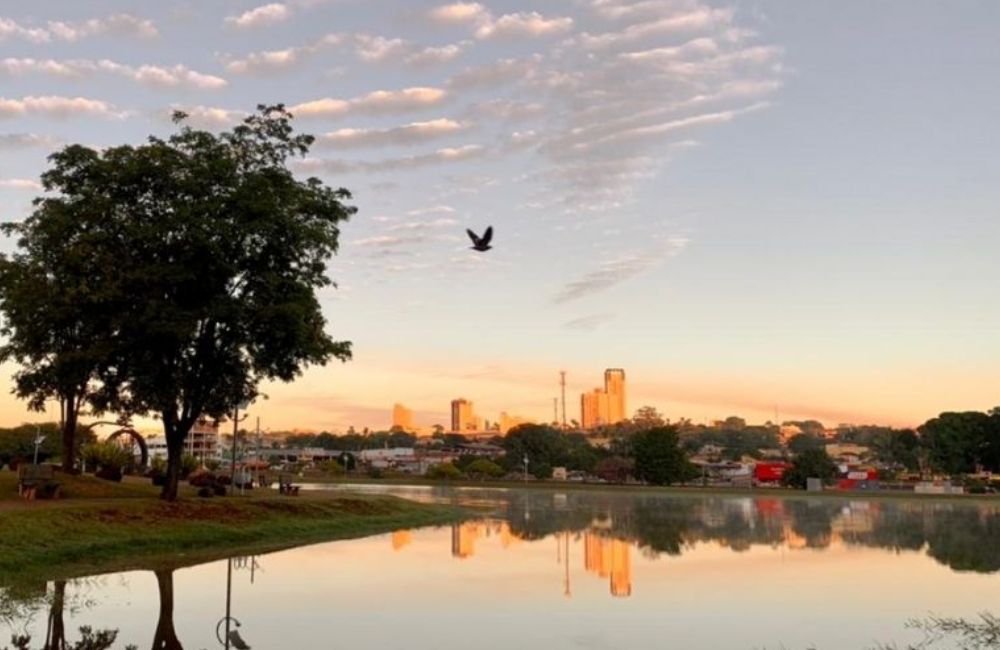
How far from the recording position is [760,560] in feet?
116

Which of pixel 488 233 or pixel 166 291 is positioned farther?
pixel 166 291

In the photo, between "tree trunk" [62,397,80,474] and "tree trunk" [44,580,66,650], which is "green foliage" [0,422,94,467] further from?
"tree trunk" [44,580,66,650]

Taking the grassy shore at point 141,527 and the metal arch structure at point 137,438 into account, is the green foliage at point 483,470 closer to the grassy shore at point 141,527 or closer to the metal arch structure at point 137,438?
the metal arch structure at point 137,438

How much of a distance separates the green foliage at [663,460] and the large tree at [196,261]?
310 ft

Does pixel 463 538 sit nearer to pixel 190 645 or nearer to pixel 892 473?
pixel 190 645

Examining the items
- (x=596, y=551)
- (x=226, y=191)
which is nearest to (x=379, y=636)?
(x=596, y=551)

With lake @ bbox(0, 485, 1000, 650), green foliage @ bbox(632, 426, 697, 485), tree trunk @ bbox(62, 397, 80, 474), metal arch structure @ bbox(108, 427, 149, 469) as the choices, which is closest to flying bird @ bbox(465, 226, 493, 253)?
lake @ bbox(0, 485, 1000, 650)

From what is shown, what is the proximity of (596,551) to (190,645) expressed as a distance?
71.1ft

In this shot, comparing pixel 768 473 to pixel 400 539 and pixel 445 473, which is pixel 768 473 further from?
pixel 400 539

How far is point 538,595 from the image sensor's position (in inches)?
975

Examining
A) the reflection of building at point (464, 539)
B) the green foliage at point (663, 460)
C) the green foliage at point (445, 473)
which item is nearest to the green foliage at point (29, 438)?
the reflection of building at point (464, 539)

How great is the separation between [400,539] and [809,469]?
340 feet

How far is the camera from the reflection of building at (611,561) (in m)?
27.0

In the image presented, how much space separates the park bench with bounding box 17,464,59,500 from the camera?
38500 mm
